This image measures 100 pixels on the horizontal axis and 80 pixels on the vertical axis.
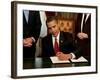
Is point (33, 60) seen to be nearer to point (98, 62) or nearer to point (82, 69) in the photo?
point (82, 69)

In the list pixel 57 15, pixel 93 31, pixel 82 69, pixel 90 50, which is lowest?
pixel 82 69

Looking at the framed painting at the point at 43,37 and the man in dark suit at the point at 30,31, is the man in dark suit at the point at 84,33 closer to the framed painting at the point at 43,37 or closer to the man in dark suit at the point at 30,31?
the framed painting at the point at 43,37

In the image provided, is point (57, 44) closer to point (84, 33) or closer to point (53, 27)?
point (53, 27)

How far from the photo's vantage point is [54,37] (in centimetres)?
192

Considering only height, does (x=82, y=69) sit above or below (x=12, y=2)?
below

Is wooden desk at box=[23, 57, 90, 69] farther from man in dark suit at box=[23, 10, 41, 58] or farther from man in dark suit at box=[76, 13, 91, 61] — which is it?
man in dark suit at box=[76, 13, 91, 61]

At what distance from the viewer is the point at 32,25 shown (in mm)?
1833

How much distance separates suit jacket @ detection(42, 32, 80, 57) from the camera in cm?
188

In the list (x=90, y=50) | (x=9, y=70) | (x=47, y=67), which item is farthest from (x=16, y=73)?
(x=90, y=50)

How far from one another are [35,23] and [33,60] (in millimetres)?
281

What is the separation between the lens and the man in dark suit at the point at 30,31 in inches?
71.0

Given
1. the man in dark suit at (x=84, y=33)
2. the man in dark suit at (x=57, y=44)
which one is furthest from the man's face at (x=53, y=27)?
the man in dark suit at (x=84, y=33)

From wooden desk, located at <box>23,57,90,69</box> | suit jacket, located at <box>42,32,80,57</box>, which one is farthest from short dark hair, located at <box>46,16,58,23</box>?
wooden desk, located at <box>23,57,90,69</box>

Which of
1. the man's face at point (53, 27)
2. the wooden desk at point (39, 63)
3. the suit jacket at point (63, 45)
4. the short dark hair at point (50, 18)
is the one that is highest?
the short dark hair at point (50, 18)
